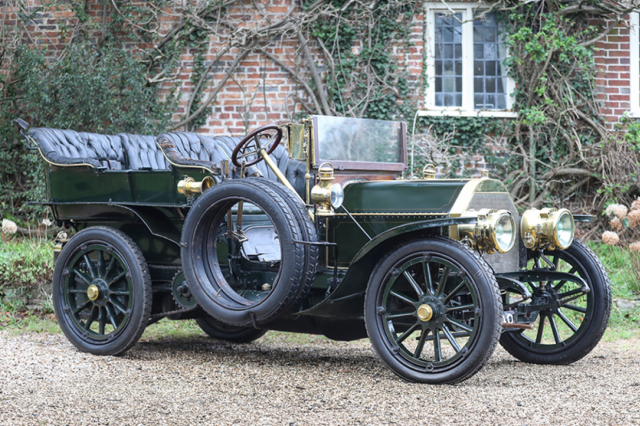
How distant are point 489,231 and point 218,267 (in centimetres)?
165

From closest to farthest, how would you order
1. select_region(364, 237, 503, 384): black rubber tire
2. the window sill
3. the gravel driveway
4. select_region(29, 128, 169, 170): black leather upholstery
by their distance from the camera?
the gravel driveway → select_region(364, 237, 503, 384): black rubber tire → select_region(29, 128, 169, 170): black leather upholstery → the window sill

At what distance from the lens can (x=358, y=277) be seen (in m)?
3.91

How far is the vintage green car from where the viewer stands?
3637 millimetres

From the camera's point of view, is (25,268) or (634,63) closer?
(25,268)

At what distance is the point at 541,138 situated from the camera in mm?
9148

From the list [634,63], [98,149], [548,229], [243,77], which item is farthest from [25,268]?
[634,63]

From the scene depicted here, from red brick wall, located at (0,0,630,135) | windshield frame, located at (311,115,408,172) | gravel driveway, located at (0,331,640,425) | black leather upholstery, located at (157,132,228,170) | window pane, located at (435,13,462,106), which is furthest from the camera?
Result: window pane, located at (435,13,462,106)

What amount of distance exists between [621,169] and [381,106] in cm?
300

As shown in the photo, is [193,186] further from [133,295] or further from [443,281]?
[443,281]

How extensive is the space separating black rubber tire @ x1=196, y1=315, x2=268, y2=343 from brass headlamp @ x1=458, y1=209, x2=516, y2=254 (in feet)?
6.61

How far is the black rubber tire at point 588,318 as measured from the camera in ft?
13.5

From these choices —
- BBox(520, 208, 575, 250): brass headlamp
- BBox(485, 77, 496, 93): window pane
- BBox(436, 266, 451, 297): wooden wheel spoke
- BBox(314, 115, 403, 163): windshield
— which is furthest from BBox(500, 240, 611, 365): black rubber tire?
BBox(485, 77, 496, 93): window pane

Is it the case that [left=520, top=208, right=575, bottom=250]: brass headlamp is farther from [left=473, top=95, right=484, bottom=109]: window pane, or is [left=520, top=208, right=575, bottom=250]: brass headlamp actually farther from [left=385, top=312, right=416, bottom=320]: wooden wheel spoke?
[left=473, top=95, right=484, bottom=109]: window pane

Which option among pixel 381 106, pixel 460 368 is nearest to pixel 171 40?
pixel 381 106
